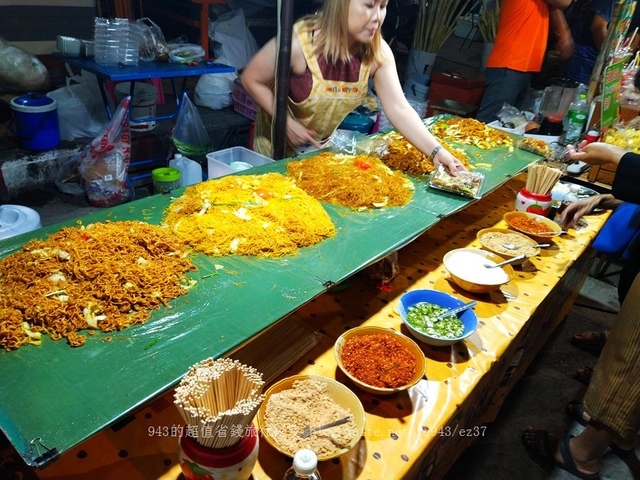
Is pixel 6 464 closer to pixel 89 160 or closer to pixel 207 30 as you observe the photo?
pixel 89 160

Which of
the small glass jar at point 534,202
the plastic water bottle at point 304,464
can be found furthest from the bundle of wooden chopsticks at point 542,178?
the plastic water bottle at point 304,464

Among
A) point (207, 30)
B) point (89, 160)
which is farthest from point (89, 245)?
point (207, 30)

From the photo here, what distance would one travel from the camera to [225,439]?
117cm

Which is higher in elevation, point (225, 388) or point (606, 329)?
point (225, 388)

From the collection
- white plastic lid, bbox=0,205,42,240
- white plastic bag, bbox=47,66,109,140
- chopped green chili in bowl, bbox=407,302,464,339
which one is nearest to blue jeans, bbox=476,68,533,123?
chopped green chili in bowl, bbox=407,302,464,339

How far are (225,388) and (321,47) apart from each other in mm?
2383

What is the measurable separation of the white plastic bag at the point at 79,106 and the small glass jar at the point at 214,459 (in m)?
5.26

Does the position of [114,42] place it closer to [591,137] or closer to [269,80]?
[269,80]

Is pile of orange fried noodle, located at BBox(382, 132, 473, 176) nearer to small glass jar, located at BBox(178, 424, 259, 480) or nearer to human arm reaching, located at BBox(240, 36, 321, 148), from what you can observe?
human arm reaching, located at BBox(240, 36, 321, 148)

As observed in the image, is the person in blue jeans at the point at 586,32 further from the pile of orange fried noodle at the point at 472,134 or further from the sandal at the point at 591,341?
the sandal at the point at 591,341

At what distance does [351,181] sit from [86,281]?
5.03 ft

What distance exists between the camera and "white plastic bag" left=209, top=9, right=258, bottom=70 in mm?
6836

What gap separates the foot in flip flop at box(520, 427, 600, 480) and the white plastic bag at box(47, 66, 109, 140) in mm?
5613

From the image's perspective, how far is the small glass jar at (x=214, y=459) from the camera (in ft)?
3.87
